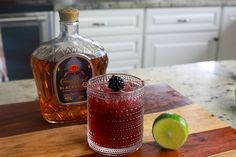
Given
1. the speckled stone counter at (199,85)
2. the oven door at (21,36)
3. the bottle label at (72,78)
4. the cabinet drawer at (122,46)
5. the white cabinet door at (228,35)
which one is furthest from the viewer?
the white cabinet door at (228,35)

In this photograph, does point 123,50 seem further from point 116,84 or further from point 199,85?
point 116,84

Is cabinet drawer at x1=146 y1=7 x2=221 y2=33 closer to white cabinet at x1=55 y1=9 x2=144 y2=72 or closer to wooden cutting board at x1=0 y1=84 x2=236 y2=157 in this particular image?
white cabinet at x1=55 y1=9 x2=144 y2=72

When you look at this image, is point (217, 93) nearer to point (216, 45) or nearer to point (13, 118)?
point (13, 118)

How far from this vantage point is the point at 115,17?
2418mm

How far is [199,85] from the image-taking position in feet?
3.69

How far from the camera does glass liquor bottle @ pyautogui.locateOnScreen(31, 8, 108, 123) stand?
80 cm

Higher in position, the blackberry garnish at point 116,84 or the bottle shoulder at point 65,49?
the bottle shoulder at point 65,49

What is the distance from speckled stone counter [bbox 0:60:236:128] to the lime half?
216 mm

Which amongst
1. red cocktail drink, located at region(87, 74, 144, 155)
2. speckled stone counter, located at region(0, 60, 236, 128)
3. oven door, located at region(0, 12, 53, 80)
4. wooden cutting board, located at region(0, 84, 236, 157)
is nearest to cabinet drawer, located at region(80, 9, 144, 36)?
oven door, located at region(0, 12, 53, 80)

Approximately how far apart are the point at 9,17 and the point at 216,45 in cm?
160

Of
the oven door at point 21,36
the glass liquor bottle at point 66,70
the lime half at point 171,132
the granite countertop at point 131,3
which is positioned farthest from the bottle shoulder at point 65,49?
the granite countertop at point 131,3

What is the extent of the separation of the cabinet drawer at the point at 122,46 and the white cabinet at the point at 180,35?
0.07 metres

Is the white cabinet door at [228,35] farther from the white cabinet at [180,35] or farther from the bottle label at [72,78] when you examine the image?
the bottle label at [72,78]

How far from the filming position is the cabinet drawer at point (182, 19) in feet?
8.30
